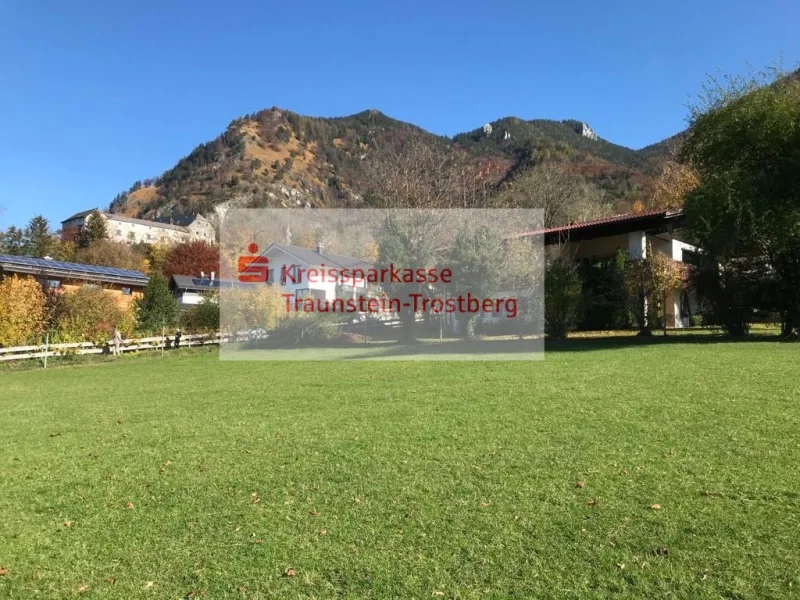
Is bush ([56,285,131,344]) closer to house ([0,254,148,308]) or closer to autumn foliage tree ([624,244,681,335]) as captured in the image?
house ([0,254,148,308])

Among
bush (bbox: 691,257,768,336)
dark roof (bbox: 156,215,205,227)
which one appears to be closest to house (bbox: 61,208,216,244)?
dark roof (bbox: 156,215,205,227)

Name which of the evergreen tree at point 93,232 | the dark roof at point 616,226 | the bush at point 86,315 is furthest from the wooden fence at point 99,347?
the evergreen tree at point 93,232

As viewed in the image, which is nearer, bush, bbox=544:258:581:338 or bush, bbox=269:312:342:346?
bush, bbox=544:258:581:338

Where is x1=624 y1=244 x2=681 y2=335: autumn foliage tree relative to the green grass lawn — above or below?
above

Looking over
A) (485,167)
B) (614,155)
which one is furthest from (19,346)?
(614,155)

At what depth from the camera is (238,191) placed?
9256cm

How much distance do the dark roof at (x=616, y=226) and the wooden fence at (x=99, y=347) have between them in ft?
53.3

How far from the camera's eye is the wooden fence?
18.2 meters

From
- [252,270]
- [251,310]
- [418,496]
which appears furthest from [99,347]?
[418,496]

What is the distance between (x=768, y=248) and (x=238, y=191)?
88.6 m

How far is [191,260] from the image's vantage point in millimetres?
58312

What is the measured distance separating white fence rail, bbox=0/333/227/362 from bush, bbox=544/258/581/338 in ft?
49.0

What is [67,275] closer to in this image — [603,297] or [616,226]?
[603,297]

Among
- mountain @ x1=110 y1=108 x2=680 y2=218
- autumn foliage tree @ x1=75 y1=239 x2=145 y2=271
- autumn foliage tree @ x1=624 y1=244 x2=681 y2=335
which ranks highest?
mountain @ x1=110 y1=108 x2=680 y2=218
